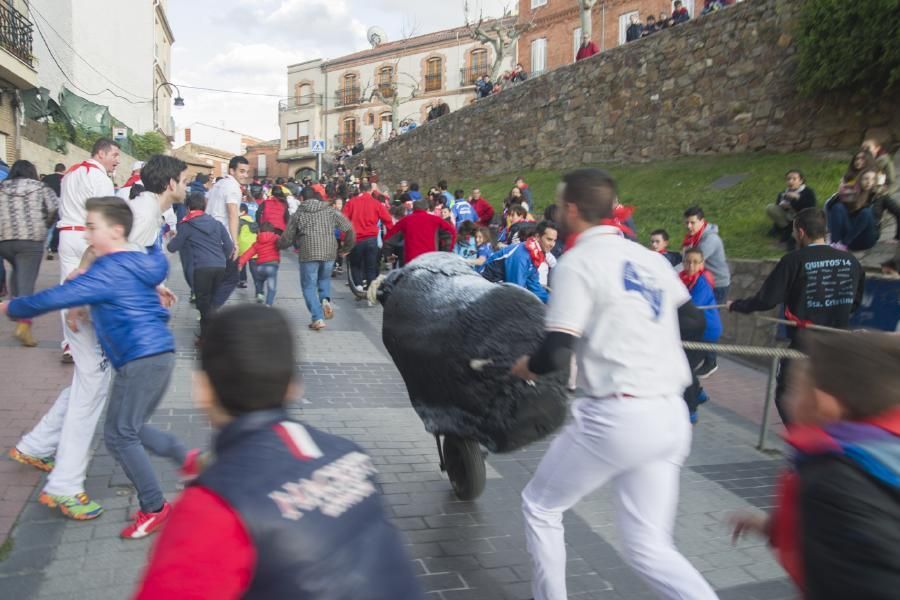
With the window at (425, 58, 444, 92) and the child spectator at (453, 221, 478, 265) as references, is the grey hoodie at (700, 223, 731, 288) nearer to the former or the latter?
the child spectator at (453, 221, 478, 265)

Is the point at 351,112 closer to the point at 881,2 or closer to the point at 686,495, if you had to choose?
the point at 881,2

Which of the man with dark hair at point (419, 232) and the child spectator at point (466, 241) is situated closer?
the man with dark hair at point (419, 232)

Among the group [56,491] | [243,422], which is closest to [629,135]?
[56,491]

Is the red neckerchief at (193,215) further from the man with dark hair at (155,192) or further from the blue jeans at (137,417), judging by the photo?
the blue jeans at (137,417)

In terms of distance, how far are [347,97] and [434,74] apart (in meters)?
8.73

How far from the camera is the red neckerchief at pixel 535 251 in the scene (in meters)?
6.98

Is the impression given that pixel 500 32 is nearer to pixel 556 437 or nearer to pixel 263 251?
pixel 263 251

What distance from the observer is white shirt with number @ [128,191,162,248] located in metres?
5.07

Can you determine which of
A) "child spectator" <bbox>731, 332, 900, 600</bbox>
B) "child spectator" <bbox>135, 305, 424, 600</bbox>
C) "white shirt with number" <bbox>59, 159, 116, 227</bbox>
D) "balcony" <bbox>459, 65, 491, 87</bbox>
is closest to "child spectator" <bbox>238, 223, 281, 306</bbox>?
"white shirt with number" <bbox>59, 159, 116, 227</bbox>

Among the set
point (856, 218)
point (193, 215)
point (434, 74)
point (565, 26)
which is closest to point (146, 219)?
point (193, 215)

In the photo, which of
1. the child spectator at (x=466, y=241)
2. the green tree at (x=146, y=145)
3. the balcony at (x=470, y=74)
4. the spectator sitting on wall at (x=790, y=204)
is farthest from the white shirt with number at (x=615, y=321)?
the balcony at (x=470, y=74)

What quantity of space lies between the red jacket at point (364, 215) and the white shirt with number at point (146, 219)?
20.4ft

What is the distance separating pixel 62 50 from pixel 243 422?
30.6 meters

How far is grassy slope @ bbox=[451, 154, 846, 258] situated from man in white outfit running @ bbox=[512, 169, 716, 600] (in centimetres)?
776
